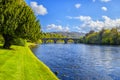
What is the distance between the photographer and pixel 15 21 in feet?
196

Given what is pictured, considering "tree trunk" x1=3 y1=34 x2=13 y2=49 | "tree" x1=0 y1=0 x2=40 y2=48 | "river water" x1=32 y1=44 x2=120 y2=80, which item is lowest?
"river water" x1=32 y1=44 x2=120 y2=80

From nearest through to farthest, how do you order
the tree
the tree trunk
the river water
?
the river water < the tree < the tree trunk

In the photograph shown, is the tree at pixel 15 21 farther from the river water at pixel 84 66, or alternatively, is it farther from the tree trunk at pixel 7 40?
the river water at pixel 84 66

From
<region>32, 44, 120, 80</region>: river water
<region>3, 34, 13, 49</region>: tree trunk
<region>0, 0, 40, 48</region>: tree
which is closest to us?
<region>32, 44, 120, 80</region>: river water

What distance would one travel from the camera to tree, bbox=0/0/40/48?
58.6m

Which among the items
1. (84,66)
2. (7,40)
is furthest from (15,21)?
(84,66)

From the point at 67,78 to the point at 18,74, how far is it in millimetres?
9686

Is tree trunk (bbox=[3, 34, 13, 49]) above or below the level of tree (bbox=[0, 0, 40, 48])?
below

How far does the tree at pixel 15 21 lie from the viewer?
192ft

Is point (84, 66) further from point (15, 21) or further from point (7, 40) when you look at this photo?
point (7, 40)

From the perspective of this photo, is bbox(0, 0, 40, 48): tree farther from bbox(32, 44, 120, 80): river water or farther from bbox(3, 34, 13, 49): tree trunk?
bbox(32, 44, 120, 80): river water

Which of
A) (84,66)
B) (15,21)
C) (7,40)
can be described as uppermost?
(15,21)

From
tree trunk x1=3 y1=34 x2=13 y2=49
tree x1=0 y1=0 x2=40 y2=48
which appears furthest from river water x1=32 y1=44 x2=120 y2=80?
tree trunk x1=3 y1=34 x2=13 y2=49

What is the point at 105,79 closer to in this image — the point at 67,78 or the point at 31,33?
the point at 67,78
